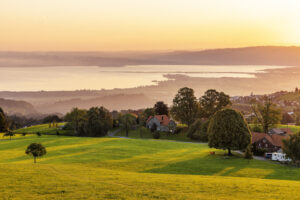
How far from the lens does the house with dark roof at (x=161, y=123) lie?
109375 millimetres

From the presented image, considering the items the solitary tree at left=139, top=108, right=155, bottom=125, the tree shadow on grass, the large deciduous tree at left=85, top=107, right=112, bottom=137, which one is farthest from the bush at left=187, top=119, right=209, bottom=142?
the tree shadow on grass

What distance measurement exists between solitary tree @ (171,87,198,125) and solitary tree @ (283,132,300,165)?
5719 centimetres

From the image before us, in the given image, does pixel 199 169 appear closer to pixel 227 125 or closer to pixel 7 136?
pixel 227 125

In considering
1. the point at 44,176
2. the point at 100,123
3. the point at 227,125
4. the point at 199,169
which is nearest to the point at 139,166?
the point at 199,169

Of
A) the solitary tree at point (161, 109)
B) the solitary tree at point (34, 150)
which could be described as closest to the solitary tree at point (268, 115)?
the solitary tree at point (161, 109)

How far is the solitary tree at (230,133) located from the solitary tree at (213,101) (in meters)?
49.0

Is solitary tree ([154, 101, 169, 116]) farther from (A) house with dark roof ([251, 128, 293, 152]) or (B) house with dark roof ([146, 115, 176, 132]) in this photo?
(A) house with dark roof ([251, 128, 293, 152])

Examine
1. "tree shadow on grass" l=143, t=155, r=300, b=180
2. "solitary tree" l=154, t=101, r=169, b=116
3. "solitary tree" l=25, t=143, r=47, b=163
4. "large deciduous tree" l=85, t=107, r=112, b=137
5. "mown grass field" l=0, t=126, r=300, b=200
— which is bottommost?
"tree shadow on grass" l=143, t=155, r=300, b=180

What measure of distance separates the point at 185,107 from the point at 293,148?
5882cm

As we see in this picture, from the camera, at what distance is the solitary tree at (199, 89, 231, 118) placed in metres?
107

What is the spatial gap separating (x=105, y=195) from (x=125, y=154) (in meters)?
32.7

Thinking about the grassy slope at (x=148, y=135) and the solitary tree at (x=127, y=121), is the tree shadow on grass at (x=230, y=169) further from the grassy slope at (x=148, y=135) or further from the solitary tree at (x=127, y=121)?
the solitary tree at (x=127, y=121)

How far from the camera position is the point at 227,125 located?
186 ft

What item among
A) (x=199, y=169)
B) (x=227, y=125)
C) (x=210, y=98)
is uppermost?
(x=210, y=98)
